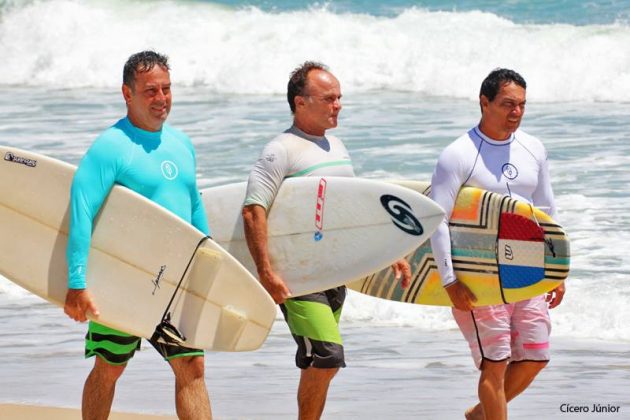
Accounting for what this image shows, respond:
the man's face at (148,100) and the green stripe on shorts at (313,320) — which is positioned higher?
the man's face at (148,100)

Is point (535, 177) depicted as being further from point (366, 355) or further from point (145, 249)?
point (366, 355)

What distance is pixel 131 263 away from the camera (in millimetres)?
4695

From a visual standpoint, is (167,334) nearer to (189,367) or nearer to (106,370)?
(189,367)

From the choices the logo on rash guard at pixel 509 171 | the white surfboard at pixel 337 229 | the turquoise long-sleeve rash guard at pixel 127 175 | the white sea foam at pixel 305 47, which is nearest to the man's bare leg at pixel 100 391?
the turquoise long-sleeve rash guard at pixel 127 175

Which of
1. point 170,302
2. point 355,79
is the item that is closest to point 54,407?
point 170,302

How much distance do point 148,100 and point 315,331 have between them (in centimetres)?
103

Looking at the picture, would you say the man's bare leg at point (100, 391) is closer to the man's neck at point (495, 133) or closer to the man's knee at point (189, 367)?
the man's knee at point (189, 367)

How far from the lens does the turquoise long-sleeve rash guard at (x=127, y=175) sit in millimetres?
4441

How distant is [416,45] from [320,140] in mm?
15138

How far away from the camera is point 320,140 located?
506 cm

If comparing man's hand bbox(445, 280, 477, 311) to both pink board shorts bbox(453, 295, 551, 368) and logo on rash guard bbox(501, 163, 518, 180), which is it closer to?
pink board shorts bbox(453, 295, 551, 368)

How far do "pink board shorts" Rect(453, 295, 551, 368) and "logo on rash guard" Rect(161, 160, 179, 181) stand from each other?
4.04ft

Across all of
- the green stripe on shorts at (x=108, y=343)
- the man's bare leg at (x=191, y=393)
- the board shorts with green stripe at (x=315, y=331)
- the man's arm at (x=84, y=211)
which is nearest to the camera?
the man's arm at (x=84, y=211)

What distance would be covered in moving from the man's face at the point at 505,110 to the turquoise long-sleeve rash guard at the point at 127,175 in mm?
1138
